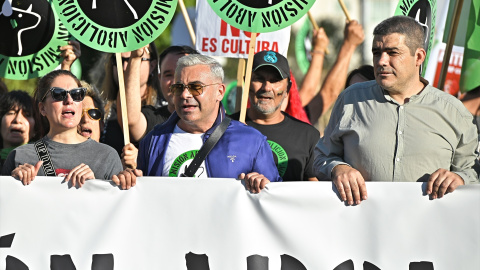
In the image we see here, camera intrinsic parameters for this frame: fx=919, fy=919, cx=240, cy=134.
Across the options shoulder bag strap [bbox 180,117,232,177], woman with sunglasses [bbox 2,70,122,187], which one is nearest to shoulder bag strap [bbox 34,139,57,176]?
woman with sunglasses [bbox 2,70,122,187]

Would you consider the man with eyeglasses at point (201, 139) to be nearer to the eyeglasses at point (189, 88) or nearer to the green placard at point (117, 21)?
the eyeglasses at point (189, 88)

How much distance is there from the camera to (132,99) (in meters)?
5.91

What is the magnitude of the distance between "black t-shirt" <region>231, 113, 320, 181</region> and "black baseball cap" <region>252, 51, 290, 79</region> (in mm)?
326

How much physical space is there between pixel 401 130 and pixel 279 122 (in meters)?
1.59

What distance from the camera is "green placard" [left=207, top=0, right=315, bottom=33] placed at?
5648mm

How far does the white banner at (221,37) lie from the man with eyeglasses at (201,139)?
6.42ft

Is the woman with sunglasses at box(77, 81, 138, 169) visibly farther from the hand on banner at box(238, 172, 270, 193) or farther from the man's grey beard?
the hand on banner at box(238, 172, 270, 193)

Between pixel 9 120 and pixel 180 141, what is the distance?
6.76 feet

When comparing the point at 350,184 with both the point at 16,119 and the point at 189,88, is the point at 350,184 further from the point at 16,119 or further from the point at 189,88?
the point at 16,119

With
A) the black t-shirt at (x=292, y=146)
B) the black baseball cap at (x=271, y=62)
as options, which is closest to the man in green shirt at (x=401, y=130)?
the black t-shirt at (x=292, y=146)

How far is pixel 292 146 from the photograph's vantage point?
5.75m

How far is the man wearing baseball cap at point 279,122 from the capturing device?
5691 millimetres

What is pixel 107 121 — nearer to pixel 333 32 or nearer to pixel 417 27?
pixel 417 27

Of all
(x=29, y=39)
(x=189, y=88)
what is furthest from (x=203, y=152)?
(x=29, y=39)
